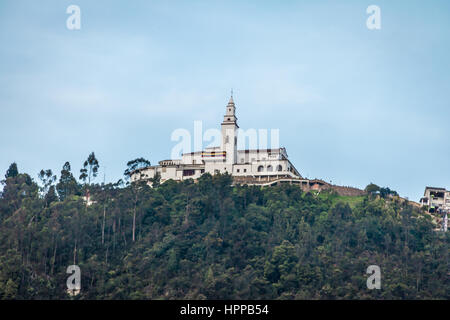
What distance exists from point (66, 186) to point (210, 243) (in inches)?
845

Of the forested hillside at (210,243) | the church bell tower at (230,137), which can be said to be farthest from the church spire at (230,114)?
the forested hillside at (210,243)

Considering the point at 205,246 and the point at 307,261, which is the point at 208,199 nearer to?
the point at 205,246

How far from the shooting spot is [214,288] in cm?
6156

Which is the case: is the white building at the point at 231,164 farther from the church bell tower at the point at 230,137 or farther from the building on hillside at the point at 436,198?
the building on hillside at the point at 436,198

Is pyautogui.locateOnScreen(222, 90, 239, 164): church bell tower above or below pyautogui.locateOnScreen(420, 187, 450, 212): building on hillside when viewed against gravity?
above

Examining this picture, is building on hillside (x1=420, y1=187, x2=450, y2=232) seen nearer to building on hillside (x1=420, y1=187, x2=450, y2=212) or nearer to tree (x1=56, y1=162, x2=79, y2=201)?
building on hillside (x1=420, y1=187, x2=450, y2=212)

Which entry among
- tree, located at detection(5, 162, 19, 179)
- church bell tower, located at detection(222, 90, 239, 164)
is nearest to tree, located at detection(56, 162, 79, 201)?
Result: tree, located at detection(5, 162, 19, 179)

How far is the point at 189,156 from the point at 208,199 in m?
16.0

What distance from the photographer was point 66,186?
81.9m

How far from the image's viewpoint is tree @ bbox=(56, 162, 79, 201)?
81375 mm

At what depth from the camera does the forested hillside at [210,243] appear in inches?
2488

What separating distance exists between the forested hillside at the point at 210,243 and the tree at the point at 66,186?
0.18 meters

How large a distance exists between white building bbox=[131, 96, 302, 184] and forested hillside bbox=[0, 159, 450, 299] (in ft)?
17.7
